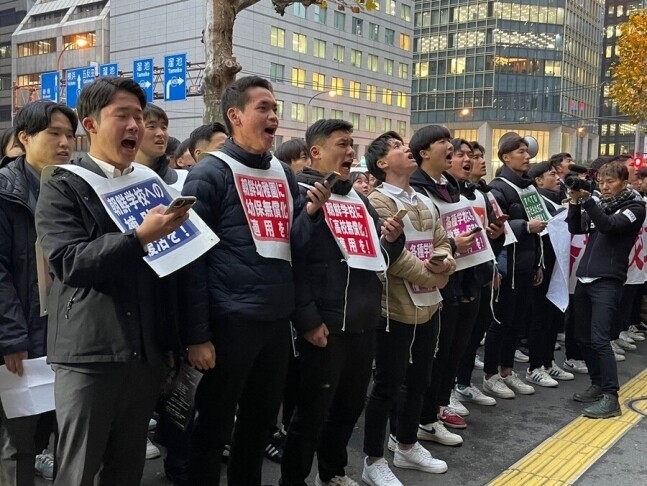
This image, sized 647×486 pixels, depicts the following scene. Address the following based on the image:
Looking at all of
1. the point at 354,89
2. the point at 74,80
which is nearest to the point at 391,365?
the point at 74,80

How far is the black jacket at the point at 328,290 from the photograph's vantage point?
10.6 ft

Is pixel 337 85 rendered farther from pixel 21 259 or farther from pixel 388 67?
pixel 21 259

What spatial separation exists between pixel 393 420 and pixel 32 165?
9.38 ft

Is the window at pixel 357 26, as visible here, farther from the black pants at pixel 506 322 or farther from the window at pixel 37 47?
the black pants at pixel 506 322

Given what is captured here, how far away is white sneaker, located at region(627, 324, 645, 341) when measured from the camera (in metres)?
7.99

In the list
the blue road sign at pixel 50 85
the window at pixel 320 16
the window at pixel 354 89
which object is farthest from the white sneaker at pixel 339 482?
the window at pixel 354 89

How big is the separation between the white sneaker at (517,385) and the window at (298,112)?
137 feet

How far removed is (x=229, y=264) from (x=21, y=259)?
105 cm

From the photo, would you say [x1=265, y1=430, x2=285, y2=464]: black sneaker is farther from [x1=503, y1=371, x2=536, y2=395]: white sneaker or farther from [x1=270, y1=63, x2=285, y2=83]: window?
[x1=270, y1=63, x2=285, y2=83]: window

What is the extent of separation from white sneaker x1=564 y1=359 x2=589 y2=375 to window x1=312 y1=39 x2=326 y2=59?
→ 149 feet

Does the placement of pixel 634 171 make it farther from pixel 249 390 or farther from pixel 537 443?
pixel 249 390

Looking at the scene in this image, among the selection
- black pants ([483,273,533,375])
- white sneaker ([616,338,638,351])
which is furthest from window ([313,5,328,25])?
black pants ([483,273,533,375])

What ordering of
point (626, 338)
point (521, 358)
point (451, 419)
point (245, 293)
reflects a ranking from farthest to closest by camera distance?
point (626, 338) → point (521, 358) → point (451, 419) → point (245, 293)

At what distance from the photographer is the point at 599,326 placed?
5344mm
